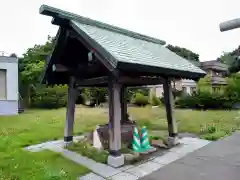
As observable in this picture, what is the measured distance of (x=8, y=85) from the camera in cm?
1592

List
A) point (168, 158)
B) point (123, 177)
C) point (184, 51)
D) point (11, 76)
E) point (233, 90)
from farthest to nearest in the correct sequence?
point (184, 51) < point (233, 90) < point (11, 76) < point (168, 158) < point (123, 177)

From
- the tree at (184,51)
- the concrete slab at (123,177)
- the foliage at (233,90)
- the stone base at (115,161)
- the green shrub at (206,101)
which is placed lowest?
the concrete slab at (123,177)

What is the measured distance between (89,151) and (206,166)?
128 inches

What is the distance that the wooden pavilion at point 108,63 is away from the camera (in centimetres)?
525

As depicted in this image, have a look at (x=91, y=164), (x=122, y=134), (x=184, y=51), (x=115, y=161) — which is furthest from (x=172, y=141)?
(x=184, y=51)

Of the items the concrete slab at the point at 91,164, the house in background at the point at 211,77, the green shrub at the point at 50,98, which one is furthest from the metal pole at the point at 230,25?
the house in background at the point at 211,77

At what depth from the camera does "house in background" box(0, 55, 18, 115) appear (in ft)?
51.8

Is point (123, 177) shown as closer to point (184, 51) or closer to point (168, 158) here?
point (168, 158)

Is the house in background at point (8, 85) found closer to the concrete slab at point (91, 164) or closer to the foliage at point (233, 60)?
the concrete slab at point (91, 164)

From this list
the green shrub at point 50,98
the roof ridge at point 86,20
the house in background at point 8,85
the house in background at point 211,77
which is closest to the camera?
the roof ridge at point 86,20

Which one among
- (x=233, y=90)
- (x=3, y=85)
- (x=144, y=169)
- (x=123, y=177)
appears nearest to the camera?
(x=123, y=177)

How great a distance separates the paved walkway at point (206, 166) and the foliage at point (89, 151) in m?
1.59

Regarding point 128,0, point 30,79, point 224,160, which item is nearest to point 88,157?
point 224,160

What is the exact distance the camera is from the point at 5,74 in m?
16.0
